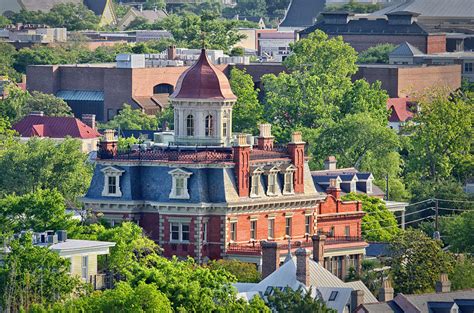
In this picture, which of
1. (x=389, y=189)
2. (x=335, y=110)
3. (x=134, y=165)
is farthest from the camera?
(x=335, y=110)

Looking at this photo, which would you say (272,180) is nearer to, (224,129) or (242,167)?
(242,167)

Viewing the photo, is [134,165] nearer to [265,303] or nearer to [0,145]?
[265,303]

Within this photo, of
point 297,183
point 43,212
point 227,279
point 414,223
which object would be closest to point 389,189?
point 414,223

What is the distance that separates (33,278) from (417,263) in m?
19.3

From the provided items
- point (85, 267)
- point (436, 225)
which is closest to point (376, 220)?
point (436, 225)

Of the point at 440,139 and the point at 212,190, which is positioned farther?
the point at 440,139

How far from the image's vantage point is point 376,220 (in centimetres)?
12644

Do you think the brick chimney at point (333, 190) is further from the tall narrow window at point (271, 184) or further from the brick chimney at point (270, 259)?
the brick chimney at point (270, 259)

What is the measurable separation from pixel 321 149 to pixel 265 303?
59.4 m

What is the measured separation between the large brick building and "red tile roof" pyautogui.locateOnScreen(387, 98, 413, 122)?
→ 64.7 meters

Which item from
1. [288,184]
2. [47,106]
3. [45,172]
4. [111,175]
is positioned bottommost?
[45,172]

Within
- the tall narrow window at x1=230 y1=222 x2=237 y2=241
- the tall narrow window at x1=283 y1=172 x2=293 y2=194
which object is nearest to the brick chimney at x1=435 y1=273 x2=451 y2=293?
the tall narrow window at x1=230 y1=222 x2=237 y2=241

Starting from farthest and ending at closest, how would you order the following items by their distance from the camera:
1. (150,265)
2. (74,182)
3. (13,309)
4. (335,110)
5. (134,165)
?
(335,110), (74,182), (134,165), (150,265), (13,309)

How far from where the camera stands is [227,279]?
9419 centimetres
